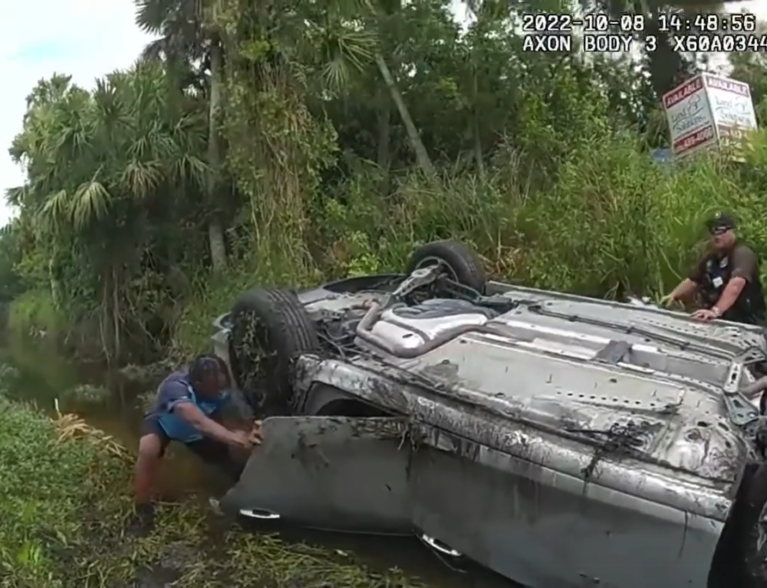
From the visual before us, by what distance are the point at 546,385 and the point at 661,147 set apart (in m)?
10.1

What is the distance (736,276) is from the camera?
19.2 feet

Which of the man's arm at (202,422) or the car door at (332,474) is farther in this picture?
the man's arm at (202,422)

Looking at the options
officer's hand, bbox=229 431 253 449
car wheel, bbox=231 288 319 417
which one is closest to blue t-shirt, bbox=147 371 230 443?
car wheel, bbox=231 288 319 417

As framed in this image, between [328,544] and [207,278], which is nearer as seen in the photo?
[328,544]

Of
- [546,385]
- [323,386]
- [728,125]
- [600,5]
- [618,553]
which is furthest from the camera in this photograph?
[600,5]

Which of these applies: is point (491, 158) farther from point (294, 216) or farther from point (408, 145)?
point (294, 216)

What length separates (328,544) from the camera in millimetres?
4820

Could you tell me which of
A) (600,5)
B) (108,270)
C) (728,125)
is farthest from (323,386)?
(600,5)

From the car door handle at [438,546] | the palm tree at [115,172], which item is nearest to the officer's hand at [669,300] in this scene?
the car door handle at [438,546]

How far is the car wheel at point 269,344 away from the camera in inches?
199

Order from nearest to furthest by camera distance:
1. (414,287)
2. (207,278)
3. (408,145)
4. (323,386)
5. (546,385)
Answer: (546,385) < (323,386) < (414,287) < (207,278) < (408,145)

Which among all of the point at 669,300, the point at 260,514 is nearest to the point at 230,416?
the point at 260,514
